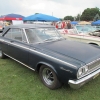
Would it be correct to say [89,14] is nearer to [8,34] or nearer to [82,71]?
[8,34]

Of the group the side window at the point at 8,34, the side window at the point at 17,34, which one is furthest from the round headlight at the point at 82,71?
the side window at the point at 8,34

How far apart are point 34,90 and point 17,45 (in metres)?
1.62

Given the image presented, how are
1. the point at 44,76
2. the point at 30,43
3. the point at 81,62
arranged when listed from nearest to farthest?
the point at 81,62 → the point at 44,76 → the point at 30,43

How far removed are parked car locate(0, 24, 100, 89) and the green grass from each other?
23 centimetres

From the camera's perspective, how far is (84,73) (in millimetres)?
2988

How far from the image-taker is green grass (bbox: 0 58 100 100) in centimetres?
323

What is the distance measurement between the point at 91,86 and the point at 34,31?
240 centimetres

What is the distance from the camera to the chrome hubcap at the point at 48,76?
355 centimetres

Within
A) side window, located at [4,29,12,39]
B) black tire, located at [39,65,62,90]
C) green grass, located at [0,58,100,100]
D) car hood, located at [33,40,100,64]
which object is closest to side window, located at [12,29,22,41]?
side window, located at [4,29,12,39]

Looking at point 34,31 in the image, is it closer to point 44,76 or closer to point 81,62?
point 44,76

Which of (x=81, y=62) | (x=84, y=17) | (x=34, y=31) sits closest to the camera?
(x=81, y=62)

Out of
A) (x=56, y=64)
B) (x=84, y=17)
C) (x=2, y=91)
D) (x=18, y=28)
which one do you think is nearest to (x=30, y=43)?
(x=18, y=28)

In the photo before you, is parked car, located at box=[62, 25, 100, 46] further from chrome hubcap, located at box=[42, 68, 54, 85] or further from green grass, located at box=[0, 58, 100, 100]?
chrome hubcap, located at box=[42, 68, 54, 85]

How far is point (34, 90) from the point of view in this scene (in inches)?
138
